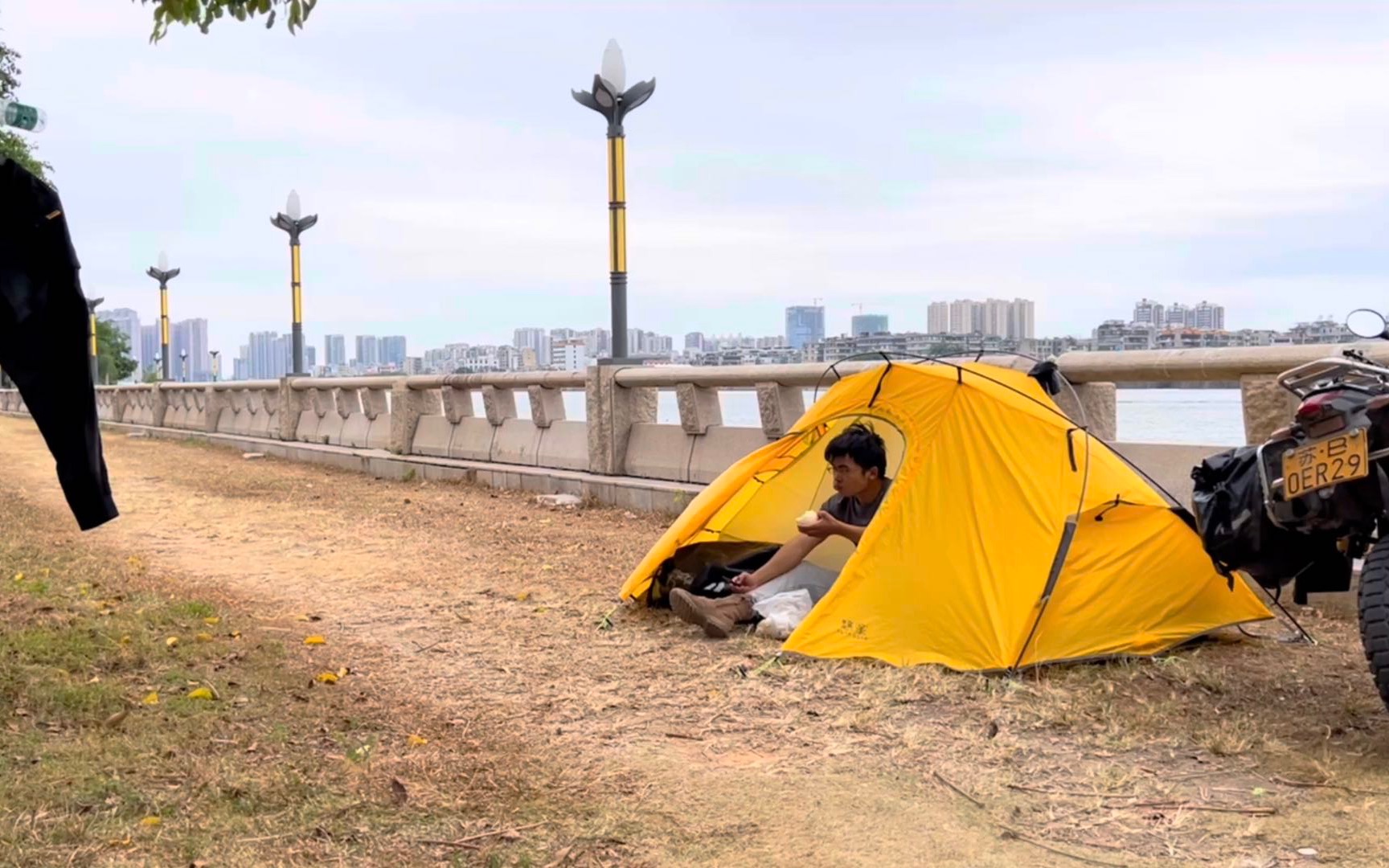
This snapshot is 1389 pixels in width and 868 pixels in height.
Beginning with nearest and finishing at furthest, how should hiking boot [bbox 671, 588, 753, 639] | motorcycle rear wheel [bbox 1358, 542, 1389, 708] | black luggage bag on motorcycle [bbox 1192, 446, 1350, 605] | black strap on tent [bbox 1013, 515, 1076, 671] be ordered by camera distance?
motorcycle rear wheel [bbox 1358, 542, 1389, 708], black luggage bag on motorcycle [bbox 1192, 446, 1350, 605], black strap on tent [bbox 1013, 515, 1076, 671], hiking boot [bbox 671, 588, 753, 639]

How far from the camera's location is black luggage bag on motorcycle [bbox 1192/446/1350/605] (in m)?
4.35

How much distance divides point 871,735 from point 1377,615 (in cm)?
167

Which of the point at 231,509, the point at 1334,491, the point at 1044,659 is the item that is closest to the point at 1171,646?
the point at 1044,659

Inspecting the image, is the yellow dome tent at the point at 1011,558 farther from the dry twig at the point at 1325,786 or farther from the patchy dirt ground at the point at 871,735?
the dry twig at the point at 1325,786

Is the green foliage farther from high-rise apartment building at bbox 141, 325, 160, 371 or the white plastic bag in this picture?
high-rise apartment building at bbox 141, 325, 160, 371

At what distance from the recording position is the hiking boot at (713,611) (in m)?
6.00

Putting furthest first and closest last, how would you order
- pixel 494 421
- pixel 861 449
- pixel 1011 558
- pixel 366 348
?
pixel 366 348 < pixel 494 421 < pixel 861 449 < pixel 1011 558

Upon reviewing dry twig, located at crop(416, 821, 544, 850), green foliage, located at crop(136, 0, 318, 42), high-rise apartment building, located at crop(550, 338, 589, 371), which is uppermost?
green foliage, located at crop(136, 0, 318, 42)

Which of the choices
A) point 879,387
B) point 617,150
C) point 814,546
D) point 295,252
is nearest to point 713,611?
point 814,546

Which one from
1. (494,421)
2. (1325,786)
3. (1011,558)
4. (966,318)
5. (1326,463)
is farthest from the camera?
(494,421)

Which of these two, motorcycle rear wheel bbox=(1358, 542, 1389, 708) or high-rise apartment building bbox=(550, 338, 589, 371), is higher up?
high-rise apartment building bbox=(550, 338, 589, 371)

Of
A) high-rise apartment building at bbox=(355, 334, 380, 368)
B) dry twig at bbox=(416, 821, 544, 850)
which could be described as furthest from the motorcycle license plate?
high-rise apartment building at bbox=(355, 334, 380, 368)

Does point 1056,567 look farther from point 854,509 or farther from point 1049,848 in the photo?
point 1049,848

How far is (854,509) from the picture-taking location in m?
6.40
